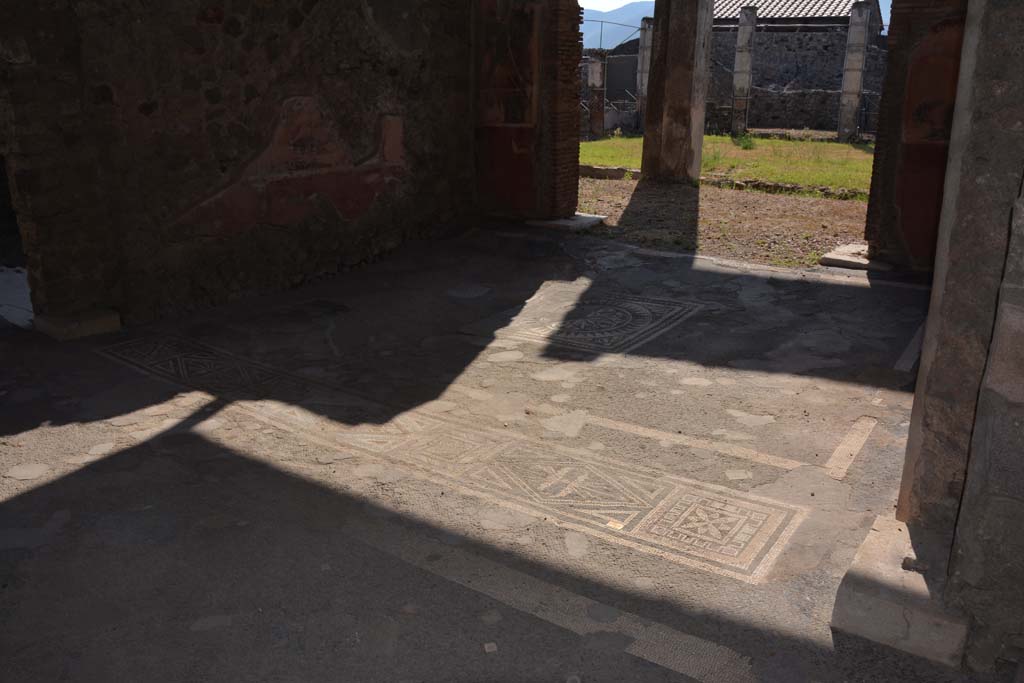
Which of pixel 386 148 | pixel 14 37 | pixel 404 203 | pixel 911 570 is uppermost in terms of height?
pixel 14 37

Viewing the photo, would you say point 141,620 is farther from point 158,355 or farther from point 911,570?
point 158,355

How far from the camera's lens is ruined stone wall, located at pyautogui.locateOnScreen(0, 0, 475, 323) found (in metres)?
4.66

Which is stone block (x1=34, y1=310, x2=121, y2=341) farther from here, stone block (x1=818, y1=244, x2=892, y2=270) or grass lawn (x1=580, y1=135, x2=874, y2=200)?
grass lawn (x1=580, y1=135, x2=874, y2=200)

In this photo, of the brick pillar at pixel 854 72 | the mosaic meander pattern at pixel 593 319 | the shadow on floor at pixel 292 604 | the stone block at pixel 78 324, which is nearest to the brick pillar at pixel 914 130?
the mosaic meander pattern at pixel 593 319

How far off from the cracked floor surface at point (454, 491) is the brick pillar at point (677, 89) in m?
6.32

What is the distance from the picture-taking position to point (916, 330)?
5047 mm

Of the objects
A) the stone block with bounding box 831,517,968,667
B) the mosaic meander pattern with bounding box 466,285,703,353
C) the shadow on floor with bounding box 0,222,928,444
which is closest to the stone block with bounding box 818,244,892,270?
the shadow on floor with bounding box 0,222,928,444

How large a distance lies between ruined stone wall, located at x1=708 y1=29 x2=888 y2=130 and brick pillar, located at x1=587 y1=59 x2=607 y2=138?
10.9 ft

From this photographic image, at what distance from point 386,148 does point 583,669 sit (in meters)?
5.55

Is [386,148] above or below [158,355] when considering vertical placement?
above

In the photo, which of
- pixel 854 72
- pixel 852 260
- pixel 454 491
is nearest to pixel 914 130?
pixel 852 260

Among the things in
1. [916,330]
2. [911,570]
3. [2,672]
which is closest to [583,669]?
[911,570]

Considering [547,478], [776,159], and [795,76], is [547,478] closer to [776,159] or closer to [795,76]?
[776,159]

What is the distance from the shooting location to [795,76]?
25516 millimetres
